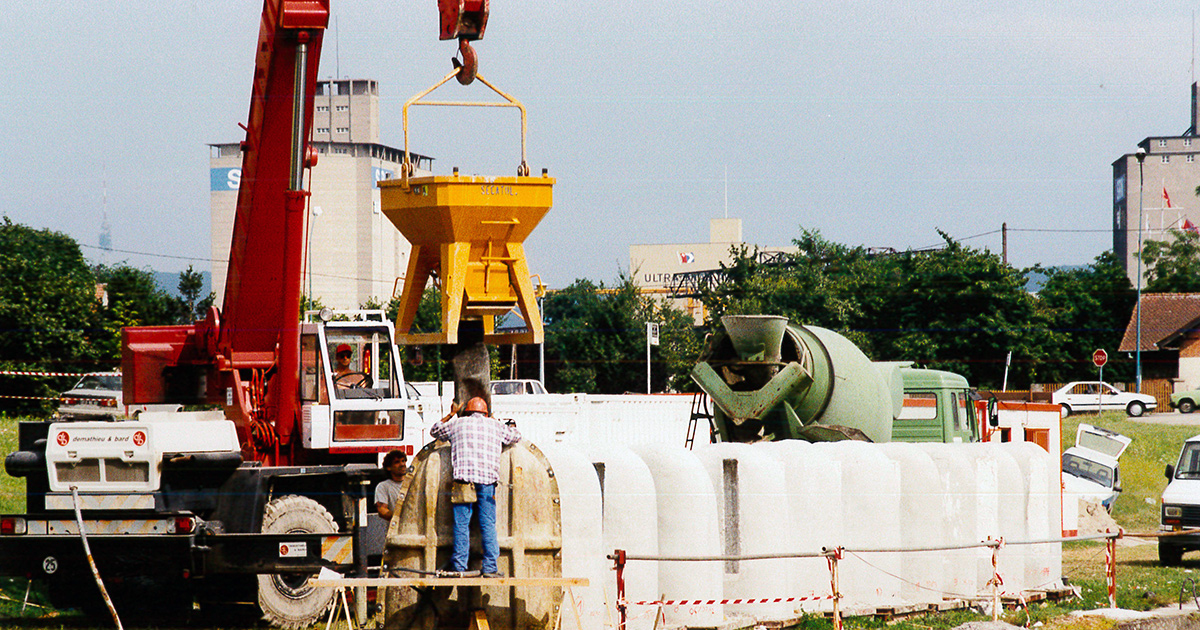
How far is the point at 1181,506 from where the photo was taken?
19.4m

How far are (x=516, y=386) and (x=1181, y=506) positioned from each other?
2499 centimetres

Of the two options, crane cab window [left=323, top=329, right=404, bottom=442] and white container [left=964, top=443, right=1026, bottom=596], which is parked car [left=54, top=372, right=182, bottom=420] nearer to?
crane cab window [left=323, top=329, right=404, bottom=442]

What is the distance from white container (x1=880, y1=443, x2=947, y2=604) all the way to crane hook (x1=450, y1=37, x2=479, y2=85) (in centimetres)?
535

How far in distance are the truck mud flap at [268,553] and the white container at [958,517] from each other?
18.8ft

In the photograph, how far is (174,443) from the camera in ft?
39.7

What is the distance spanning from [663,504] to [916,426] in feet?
32.5

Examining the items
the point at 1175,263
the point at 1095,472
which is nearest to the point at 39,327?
the point at 1095,472

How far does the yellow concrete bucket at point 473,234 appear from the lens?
40.2 feet

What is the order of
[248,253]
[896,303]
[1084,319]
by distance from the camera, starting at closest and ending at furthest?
[248,253], [896,303], [1084,319]

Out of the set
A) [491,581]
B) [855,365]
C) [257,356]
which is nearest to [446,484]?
[491,581]

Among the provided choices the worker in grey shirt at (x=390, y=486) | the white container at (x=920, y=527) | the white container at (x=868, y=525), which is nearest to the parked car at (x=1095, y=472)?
the white container at (x=920, y=527)

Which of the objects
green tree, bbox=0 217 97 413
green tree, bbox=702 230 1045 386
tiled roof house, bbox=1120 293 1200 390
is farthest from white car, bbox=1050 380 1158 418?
green tree, bbox=0 217 97 413

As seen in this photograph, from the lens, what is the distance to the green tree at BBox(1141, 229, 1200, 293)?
7888cm

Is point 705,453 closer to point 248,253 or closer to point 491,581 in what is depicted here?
point 491,581
